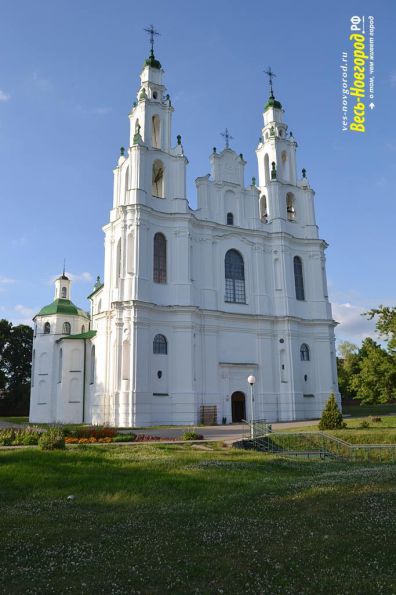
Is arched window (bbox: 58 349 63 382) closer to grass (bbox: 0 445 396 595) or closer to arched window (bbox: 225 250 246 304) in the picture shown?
arched window (bbox: 225 250 246 304)

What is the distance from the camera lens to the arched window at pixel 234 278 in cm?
4222

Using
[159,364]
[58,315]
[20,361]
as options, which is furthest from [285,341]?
[20,361]

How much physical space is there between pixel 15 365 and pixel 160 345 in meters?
38.7

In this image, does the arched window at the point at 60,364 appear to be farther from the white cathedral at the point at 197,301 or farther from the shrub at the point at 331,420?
the shrub at the point at 331,420

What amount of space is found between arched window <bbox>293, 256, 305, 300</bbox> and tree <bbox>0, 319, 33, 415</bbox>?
40.4 meters

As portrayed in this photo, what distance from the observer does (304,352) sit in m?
44.1

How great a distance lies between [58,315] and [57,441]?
115 ft

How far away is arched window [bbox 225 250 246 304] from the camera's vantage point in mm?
42219

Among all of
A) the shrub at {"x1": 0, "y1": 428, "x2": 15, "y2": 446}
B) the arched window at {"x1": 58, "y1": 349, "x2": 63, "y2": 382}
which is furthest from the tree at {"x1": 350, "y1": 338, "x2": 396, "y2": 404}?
the shrub at {"x1": 0, "y1": 428, "x2": 15, "y2": 446}

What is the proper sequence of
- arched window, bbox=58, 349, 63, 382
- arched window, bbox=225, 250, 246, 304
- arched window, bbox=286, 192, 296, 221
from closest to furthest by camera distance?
arched window, bbox=225, 250, 246, 304 → arched window, bbox=58, 349, 63, 382 → arched window, bbox=286, 192, 296, 221

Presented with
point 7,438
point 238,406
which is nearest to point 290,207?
point 238,406

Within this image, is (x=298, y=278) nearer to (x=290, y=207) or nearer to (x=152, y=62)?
(x=290, y=207)

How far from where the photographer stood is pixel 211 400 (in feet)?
125

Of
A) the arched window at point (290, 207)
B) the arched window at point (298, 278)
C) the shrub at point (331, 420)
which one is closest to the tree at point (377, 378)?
the arched window at point (298, 278)
